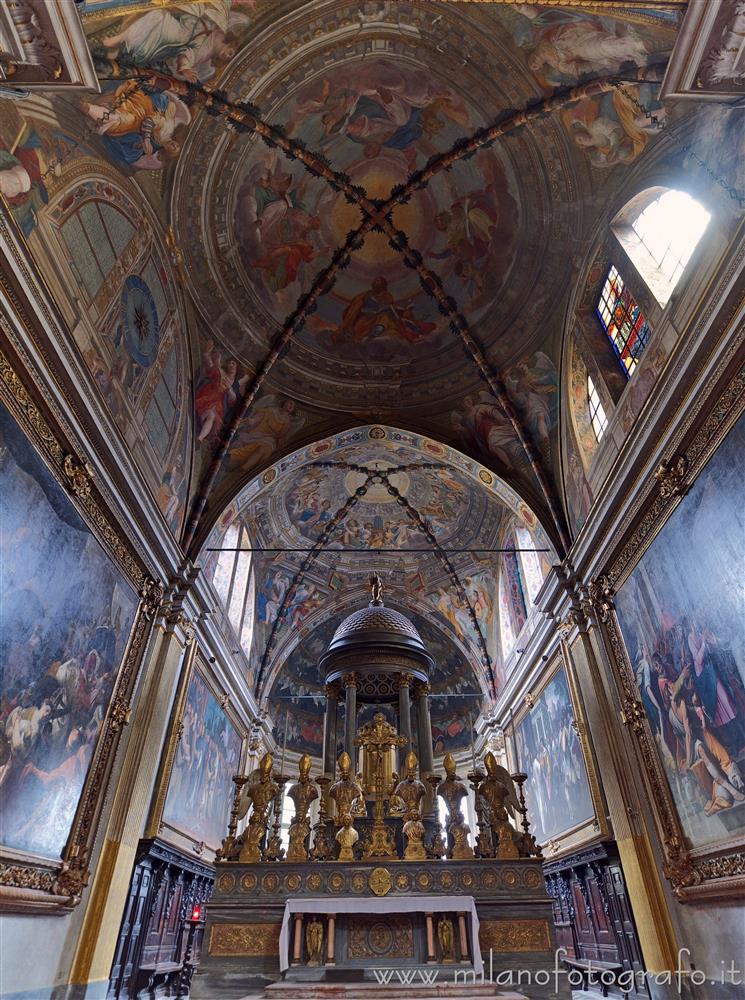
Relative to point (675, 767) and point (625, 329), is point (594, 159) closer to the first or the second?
point (625, 329)

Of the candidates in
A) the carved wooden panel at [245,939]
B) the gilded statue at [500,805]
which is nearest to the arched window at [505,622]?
the gilded statue at [500,805]

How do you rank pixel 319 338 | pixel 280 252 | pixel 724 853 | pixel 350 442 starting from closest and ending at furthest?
pixel 724 853, pixel 280 252, pixel 319 338, pixel 350 442

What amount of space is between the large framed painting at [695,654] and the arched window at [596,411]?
2.37 m

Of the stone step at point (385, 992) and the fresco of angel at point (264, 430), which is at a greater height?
the fresco of angel at point (264, 430)

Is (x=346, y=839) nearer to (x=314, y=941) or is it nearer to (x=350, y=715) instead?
(x=314, y=941)

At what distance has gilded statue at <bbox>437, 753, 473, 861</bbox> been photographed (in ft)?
25.1

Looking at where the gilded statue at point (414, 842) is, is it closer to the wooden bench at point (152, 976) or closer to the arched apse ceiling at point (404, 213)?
the wooden bench at point (152, 976)

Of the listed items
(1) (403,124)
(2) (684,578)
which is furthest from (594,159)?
(2) (684,578)

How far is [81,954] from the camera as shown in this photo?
7734 mm

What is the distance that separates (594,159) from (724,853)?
10.5 meters

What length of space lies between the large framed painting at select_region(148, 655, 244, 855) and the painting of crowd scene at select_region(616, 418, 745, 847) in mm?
8413

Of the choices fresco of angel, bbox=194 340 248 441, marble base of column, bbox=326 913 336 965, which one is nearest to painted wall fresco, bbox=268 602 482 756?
fresco of angel, bbox=194 340 248 441

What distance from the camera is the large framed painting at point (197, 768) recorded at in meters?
10.8

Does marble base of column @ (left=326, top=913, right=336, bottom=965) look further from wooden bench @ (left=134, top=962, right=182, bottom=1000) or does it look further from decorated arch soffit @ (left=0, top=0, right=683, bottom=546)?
decorated arch soffit @ (left=0, top=0, right=683, bottom=546)
